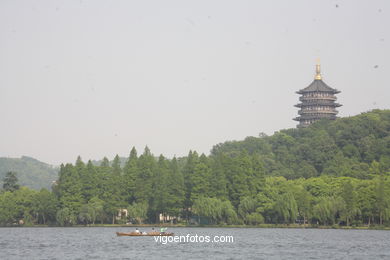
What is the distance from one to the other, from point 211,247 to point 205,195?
31.9 metres

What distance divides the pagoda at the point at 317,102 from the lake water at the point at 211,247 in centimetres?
7964

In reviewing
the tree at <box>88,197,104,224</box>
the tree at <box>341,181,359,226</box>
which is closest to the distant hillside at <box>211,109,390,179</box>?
the tree at <box>341,181,359,226</box>

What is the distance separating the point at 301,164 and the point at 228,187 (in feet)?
106

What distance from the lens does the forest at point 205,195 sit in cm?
8231

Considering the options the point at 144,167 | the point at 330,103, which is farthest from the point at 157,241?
the point at 330,103

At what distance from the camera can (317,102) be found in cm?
15038

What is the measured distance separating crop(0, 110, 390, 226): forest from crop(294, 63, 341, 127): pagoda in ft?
130

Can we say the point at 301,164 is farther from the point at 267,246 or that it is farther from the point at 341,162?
the point at 267,246

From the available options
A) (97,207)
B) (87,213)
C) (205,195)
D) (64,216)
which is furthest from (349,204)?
(64,216)

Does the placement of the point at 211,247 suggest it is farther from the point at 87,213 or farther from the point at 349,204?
the point at 87,213

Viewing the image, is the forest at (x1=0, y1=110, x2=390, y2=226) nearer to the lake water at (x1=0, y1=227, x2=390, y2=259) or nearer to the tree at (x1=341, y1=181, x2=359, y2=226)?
the tree at (x1=341, y1=181, x2=359, y2=226)

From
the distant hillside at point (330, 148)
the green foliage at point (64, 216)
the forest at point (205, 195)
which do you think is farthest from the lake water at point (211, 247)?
the distant hillside at point (330, 148)

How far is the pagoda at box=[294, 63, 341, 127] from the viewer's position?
14975cm

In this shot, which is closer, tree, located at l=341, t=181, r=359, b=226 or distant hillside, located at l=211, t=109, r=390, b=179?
tree, located at l=341, t=181, r=359, b=226
